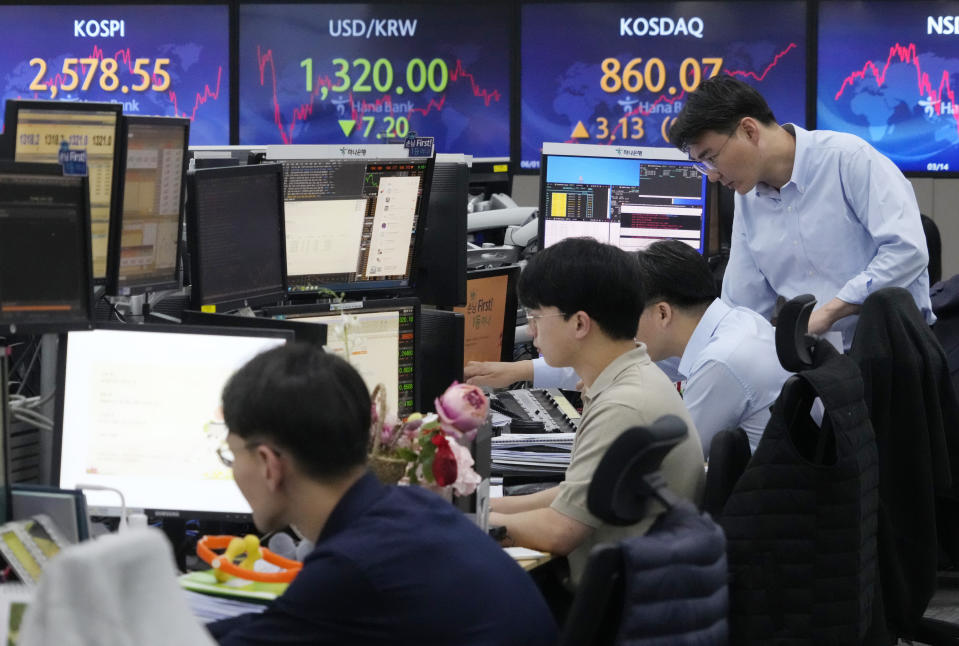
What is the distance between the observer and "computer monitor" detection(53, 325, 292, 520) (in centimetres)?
222

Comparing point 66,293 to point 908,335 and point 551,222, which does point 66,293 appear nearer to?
point 908,335

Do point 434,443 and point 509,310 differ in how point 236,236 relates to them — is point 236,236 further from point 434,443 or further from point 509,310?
point 509,310

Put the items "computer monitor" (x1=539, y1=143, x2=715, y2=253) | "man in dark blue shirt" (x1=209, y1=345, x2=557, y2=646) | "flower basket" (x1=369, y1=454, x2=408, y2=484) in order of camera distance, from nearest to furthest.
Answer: "man in dark blue shirt" (x1=209, y1=345, x2=557, y2=646), "flower basket" (x1=369, y1=454, x2=408, y2=484), "computer monitor" (x1=539, y1=143, x2=715, y2=253)

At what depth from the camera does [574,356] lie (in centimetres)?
253

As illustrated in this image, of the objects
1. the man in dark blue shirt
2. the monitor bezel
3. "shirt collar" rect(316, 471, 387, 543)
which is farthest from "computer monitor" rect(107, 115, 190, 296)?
the monitor bezel

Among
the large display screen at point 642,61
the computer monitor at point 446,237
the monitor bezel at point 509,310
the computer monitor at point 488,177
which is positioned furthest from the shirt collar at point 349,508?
the large display screen at point 642,61

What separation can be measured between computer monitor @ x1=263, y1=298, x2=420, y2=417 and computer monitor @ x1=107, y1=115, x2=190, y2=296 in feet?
1.04

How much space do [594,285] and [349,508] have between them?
0.99 meters

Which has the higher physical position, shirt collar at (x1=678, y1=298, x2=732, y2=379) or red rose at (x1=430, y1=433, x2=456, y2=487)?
shirt collar at (x1=678, y1=298, x2=732, y2=379)

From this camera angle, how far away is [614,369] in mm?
2475

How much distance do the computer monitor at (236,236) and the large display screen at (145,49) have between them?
3983 millimetres

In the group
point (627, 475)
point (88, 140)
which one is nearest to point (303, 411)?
point (627, 475)

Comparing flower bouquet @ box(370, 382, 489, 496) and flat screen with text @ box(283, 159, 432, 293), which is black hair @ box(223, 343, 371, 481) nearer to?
flower bouquet @ box(370, 382, 489, 496)

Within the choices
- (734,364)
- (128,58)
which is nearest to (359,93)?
(128,58)
